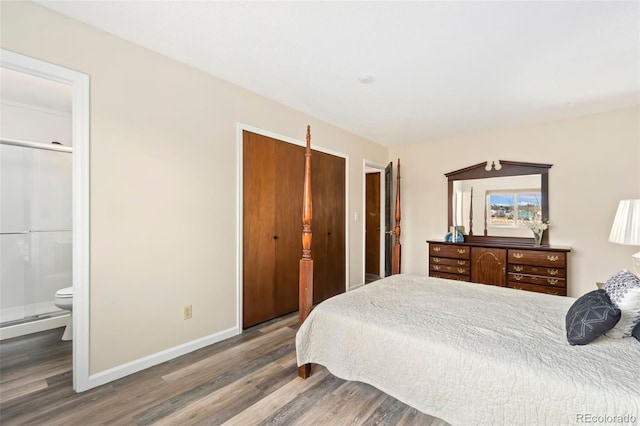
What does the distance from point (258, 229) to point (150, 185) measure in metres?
1.11

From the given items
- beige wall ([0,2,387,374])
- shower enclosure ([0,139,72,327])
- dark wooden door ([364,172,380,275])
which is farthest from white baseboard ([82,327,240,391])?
dark wooden door ([364,172,380,275])

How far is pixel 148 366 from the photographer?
86.7 inches

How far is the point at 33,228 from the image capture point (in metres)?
3.16

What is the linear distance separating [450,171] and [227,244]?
11.5 feet

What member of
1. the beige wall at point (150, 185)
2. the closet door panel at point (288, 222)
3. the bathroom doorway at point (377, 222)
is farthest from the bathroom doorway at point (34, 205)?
the bathroom doorway at point (377, 222)

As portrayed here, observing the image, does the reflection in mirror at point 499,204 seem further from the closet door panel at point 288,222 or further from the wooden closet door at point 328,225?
the closet door panel at point 288,222

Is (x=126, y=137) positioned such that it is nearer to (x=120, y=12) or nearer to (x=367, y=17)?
(x=120, y=12)

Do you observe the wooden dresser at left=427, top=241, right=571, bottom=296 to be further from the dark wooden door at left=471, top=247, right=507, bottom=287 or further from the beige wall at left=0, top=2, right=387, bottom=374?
the beige wall at left=0, top=2, right=387, bottom=374

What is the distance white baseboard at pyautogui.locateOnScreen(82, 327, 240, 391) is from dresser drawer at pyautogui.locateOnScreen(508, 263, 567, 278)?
329 cm

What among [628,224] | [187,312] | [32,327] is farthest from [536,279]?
[32,327]

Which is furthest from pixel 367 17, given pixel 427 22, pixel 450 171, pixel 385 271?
pixel 385 271

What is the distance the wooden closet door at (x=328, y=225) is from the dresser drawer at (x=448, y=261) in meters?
1.30

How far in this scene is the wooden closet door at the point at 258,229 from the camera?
292 centimetres

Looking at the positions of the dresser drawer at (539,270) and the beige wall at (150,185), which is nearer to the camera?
the beige wall at (150,185)
